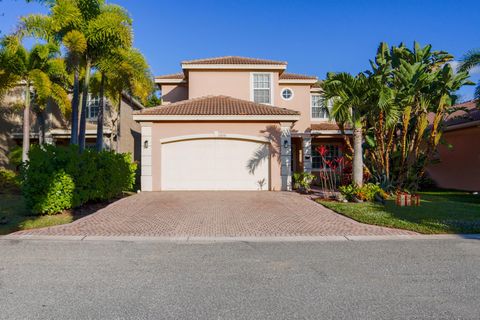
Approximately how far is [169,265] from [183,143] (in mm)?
11046

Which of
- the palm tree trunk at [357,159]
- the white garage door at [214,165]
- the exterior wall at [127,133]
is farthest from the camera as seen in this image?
the exterior wall at [127,133]

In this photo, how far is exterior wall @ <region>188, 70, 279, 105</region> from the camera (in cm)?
2031

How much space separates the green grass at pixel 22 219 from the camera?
28.1 ft

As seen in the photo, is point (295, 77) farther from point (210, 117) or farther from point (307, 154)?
point (210, 117)

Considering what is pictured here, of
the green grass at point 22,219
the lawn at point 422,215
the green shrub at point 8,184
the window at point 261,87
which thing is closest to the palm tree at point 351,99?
the lawn at point 422,215

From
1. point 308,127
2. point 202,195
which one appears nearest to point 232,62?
point 308,127

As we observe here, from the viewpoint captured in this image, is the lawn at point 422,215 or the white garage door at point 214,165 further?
the white garage door at point 214,165

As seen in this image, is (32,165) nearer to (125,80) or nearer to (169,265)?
(169,265)

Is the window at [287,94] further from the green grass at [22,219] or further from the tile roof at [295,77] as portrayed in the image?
the green grass at [22,219]

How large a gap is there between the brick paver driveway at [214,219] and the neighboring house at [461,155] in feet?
30.3

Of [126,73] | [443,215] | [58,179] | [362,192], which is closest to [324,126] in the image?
[362,192]

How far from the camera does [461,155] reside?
1780 cm

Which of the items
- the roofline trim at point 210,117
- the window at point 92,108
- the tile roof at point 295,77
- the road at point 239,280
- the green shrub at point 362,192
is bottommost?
the road at point 239,280

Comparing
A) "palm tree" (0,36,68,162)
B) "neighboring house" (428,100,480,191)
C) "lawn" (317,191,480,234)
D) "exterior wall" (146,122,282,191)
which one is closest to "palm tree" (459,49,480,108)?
"neighboring house" (428,100,480,191)
